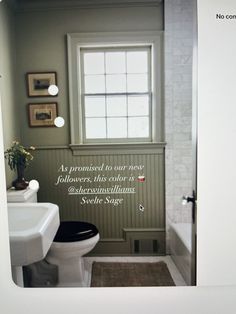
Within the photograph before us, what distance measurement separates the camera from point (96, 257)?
3.65 feet

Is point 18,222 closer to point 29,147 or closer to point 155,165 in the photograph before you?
point 29,147

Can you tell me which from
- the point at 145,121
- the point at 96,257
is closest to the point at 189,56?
the point at 145,121

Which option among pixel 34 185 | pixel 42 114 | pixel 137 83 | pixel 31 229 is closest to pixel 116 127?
pixel 137 83

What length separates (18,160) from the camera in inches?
41.0

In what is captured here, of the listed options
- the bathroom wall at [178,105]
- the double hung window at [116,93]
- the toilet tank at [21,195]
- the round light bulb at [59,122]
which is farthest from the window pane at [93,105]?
the toilet tank at [21,195]

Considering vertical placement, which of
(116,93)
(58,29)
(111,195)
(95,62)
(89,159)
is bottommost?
(111,195)

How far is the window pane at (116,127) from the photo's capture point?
42.2 inches

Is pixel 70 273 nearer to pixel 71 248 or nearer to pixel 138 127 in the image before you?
pixel 71 248

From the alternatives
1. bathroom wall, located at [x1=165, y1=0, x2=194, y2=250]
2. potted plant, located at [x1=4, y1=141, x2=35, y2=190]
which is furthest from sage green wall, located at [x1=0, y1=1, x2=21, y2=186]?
bathroom wall, located at [x1=165, y1=0, x2=194, y2=250]

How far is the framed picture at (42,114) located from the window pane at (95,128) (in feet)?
0.48

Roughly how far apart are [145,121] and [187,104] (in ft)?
0.60

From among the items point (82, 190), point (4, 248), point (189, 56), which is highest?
point (189, 56)

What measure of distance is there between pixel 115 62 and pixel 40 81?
0.32 m

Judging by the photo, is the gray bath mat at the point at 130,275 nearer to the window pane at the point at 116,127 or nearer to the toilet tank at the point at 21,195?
the toilet tank at the point at 21,195
